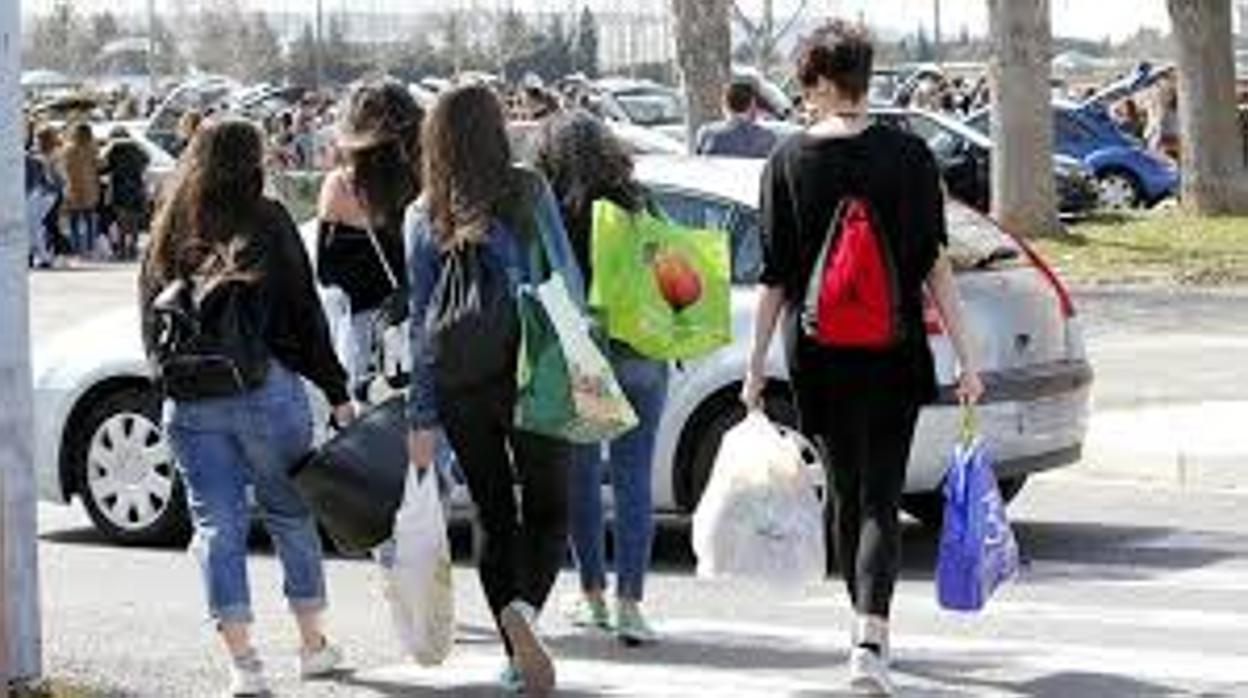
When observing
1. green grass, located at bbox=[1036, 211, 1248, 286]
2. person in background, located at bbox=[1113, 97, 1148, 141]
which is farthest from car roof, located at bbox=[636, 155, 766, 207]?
person in background, located at bbox=[1113, 97, 1148, 141]

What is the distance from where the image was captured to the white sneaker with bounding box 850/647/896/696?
8422mm

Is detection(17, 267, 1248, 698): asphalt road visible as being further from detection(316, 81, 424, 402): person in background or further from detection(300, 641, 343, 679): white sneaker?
detection(316, 81, 424, 402): person in background

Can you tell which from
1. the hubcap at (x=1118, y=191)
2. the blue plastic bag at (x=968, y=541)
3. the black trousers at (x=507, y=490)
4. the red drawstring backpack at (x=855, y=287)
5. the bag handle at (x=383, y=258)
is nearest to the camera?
the red drawstring backpack at (x=855, y=287)

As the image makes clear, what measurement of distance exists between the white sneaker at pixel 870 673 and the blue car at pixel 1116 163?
25104 mm

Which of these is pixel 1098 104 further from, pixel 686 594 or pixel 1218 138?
pixel 686 594

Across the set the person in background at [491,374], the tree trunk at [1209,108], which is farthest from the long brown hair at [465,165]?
the tree trunk at [1209,108]

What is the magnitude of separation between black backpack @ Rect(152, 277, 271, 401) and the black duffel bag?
30 cm

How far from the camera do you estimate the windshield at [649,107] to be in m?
46.0

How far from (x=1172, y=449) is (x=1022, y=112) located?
1190 cm

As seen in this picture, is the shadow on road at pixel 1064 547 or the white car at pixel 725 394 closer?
the white car at pixel 725 394

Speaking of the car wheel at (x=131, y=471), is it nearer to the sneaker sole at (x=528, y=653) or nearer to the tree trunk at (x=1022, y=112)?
the sneaker sole at (x=528, y=653)

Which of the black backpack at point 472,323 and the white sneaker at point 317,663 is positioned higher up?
the black backpack at point 472,323

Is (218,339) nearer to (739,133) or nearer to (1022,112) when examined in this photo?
(739,133)

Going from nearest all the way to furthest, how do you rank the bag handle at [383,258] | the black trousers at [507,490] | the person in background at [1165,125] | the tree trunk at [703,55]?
the black trousers at [507,490]
the bag handle at [383,258]
the tree trunk at [703,55]
the person in background at [1165,125]
